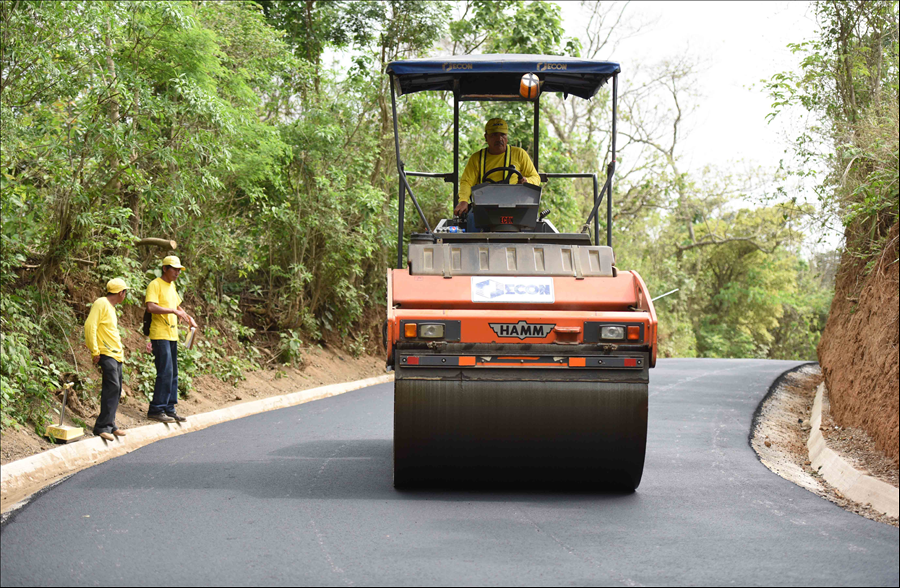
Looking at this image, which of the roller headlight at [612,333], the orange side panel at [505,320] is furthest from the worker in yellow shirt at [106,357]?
the roller headlight at [612,333]

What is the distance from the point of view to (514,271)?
6.78 m

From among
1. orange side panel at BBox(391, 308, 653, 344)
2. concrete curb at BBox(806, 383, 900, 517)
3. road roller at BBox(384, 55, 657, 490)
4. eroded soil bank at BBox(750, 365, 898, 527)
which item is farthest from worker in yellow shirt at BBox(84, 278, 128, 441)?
concrete curb at BBox(806, 383, 900, 517)

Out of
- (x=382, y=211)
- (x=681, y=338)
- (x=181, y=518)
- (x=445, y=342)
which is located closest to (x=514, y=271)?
(x=445, y=342)

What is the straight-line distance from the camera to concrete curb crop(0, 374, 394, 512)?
22.8 ft

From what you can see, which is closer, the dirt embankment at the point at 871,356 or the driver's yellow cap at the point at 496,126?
the driver's yellow cap at the point at 496,126

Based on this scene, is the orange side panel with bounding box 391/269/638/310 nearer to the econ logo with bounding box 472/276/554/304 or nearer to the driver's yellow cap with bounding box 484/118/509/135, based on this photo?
the econ logo with bounding box 472/276/554/304

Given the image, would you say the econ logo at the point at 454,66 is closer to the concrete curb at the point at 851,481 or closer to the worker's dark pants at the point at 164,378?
the concrete curb at the point at 851,481

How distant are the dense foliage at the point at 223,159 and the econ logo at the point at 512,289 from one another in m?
4.30

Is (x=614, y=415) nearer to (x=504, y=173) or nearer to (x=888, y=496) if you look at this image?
(x=888, y=496)

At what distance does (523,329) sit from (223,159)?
6324mm

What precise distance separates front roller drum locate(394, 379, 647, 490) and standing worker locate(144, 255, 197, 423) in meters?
4.41

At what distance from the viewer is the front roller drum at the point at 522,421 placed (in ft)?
20.7

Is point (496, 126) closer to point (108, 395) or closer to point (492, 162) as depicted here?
point (492, 162)

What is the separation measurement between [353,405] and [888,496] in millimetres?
7671
